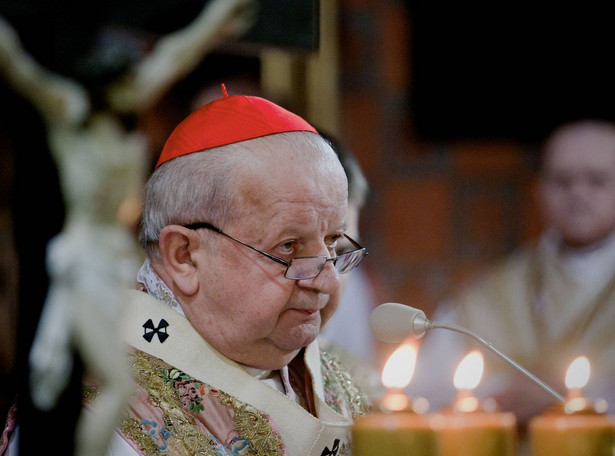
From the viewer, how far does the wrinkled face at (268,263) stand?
5.91 ft

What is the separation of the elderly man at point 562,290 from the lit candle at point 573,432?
8.84 feet

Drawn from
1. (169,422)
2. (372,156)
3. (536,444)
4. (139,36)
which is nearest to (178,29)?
(139,36)

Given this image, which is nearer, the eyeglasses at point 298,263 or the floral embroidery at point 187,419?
the floral embroidery at point 187,419

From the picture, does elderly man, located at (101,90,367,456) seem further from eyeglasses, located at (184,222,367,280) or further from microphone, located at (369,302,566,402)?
microphone, located at (369,302,566,402)

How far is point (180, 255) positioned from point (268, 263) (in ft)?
0.55

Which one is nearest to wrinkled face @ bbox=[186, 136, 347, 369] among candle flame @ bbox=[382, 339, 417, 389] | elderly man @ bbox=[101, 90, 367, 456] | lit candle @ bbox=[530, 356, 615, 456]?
elderly man @ bbox=[101, 90, 367, 456]

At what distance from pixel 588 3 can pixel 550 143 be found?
925mm

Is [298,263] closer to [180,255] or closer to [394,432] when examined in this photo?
[180,255]

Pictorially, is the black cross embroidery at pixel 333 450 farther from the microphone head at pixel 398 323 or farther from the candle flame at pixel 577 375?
the candle flame at pixel 577 375

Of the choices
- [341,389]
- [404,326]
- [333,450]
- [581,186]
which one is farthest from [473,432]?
[581,186]

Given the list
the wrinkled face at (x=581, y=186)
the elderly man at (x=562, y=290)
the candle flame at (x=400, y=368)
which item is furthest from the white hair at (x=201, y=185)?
the wrinkled face at (x=581, y=186)

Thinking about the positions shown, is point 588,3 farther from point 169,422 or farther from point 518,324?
point 169,422

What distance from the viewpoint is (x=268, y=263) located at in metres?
1.81

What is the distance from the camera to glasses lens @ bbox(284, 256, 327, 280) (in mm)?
1817
